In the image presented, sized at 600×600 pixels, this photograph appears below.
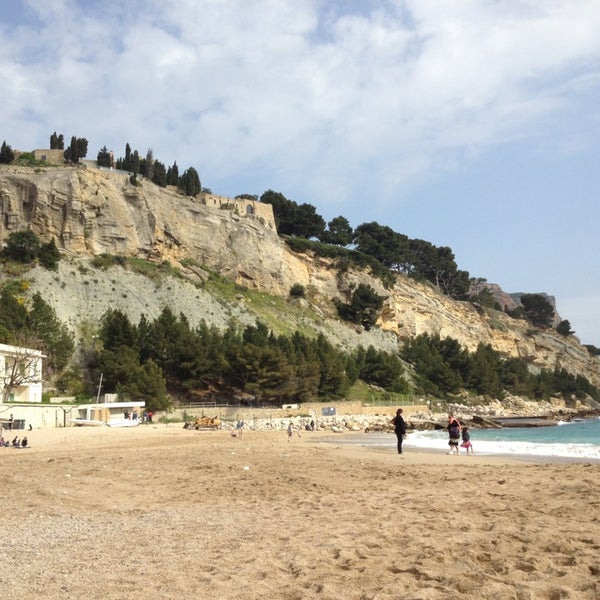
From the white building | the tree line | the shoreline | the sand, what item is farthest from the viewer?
the tree line

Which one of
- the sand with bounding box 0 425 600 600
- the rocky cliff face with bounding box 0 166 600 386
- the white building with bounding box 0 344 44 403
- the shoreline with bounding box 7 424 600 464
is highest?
the rocky cliff face with bounding box 0 166 600 386

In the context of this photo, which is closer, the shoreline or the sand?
the sand

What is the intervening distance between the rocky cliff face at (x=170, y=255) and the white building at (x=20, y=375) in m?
12.4

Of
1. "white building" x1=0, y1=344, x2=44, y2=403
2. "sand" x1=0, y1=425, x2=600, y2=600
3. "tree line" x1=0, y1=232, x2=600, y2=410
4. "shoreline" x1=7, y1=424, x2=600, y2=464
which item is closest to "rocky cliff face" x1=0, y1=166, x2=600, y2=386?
"tree line" x1=0, y1=232, x2=600, y2=410

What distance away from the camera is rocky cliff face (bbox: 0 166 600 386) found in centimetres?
5822

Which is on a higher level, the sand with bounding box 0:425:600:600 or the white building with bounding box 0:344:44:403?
the white building with bounding box 0:344:44:403

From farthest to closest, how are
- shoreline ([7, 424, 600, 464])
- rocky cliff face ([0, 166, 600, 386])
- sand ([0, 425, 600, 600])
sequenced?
rocky cliff face ([0, 166, 600, 386]) → shoreline ([7, 424, 600, 464]) → sand ([0, 425, 600, 600])

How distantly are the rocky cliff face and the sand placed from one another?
146 ft

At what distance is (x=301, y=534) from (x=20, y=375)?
111 ft

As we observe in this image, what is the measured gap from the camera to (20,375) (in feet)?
121

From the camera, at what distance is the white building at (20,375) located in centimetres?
3647

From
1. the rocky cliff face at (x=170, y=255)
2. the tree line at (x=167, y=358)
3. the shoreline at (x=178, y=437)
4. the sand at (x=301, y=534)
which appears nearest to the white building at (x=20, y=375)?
the tree line at (x=167, y=358)

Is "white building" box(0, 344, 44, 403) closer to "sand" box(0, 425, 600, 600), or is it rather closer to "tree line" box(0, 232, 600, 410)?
"tree line" box(0, 232, 600, 410)

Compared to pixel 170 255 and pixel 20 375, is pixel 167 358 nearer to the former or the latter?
pixel 20 375
